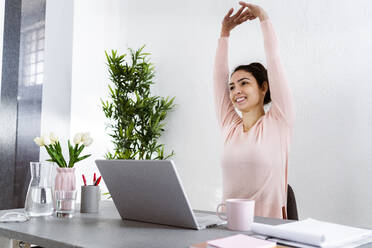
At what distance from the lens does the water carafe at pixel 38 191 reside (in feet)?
4.39

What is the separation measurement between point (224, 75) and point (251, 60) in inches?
10.3

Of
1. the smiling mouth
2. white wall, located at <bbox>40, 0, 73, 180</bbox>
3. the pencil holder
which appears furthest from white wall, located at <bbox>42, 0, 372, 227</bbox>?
the pencil holder

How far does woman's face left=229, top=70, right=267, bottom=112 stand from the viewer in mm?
2584

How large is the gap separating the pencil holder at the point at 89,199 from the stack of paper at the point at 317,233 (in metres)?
0.67

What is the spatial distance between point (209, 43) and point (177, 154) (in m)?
0.99

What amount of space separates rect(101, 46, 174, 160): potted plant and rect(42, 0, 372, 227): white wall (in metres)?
0.13

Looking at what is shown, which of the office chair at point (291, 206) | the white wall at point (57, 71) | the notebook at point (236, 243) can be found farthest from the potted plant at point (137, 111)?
the notebook at point (236, 243)

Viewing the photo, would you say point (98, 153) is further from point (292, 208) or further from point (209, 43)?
point (292, 208)

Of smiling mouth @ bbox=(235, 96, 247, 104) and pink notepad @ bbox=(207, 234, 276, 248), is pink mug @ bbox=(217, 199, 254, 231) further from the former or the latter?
smiling mouth @ bbox=(235, 96, 247, 104)

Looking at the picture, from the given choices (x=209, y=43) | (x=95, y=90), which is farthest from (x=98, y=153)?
(x=209, y=43)

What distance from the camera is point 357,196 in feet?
7.68

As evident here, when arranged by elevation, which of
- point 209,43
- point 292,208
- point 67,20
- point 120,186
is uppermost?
point 67,20

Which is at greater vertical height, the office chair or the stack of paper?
the stack of paper

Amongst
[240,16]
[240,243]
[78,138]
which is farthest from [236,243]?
[240,16]
